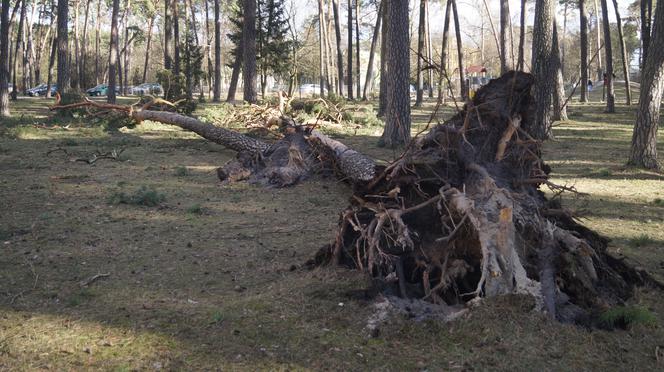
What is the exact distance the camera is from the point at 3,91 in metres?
18.6

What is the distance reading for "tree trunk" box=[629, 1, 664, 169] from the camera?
9.84m

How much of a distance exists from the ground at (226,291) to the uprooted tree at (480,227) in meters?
0.23

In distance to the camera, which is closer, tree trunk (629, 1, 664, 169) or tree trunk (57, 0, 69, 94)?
tree trunk (629, 1, 664, 169)

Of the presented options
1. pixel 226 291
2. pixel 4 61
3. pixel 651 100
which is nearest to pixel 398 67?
pixel 651 100

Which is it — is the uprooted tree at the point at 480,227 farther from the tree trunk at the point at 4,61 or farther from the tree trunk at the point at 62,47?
the tree trunk at the point at 62,47

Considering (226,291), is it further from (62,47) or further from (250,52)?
(62,47)

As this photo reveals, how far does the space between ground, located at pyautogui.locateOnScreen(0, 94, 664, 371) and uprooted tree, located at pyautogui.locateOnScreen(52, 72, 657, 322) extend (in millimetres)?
231

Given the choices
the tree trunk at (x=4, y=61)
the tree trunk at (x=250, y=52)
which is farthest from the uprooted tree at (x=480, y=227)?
the tree trunk at (x=4, y=61)

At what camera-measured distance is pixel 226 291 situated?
4590 mm

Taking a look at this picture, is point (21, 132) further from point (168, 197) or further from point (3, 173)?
point (168, 197)

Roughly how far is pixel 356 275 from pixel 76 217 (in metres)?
4.13

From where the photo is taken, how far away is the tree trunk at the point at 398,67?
1214 cm

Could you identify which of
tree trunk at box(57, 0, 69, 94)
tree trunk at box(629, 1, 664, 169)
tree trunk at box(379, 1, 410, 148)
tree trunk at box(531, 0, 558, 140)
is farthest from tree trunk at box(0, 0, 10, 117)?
tree trunk at box(629, 1, 664, 169)

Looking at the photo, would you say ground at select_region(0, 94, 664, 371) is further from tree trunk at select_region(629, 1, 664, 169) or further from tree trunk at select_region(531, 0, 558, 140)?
tree trunk at select_region(531, 0, 558, 140)
